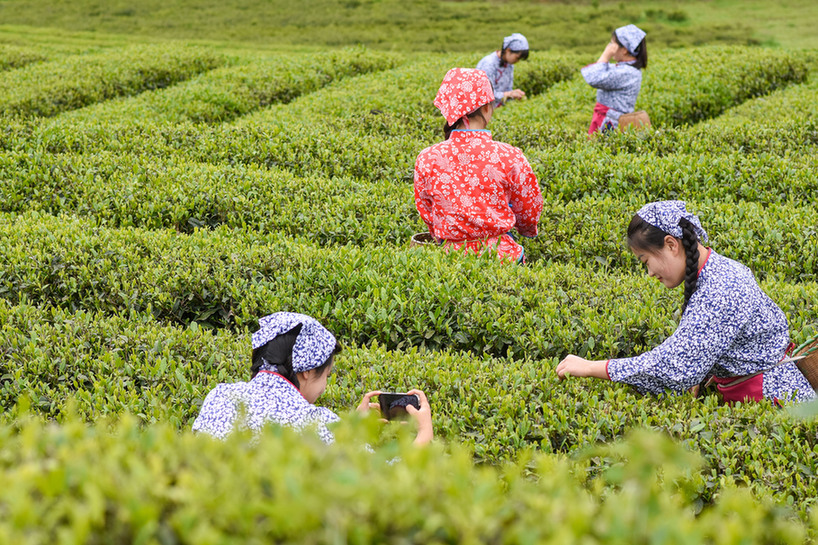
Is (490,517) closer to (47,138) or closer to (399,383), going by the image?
(399,383)

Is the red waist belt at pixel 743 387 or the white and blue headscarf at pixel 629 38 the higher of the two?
the white and blue headscarf at pixel 629 38

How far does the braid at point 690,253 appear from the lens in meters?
4.20

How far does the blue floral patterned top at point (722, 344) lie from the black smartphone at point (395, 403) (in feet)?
4.18

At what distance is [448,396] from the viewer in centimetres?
479

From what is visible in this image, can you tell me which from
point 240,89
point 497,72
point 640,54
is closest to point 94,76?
point 240,89

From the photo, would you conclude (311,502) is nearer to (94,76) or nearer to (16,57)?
(94,76)

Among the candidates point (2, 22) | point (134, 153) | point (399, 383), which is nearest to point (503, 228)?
point (399, 383)

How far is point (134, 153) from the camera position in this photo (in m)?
10.3

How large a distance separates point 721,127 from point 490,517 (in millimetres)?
10743

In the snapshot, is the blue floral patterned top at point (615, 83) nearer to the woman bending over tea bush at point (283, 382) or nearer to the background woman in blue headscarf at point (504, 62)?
the background woman in blue headscarf at point (504, 62)

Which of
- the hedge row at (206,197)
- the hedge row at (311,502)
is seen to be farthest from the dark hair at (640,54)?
the hedge row at (311,502)

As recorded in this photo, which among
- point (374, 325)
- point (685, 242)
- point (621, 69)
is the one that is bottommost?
point (374, 325)

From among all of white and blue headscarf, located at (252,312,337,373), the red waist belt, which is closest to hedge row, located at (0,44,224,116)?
white and blue headscarf, located at (252,312,337,373)

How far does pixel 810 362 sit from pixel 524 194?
8.43 ft
